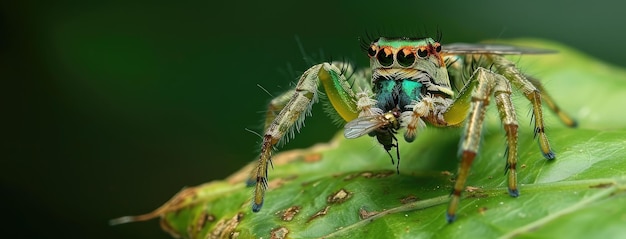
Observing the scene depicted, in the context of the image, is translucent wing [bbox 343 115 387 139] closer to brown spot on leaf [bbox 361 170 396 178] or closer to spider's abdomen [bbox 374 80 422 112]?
spider's abdomen [bbox 374 80 422 112]

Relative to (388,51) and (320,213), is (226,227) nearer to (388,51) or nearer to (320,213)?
(320,213)

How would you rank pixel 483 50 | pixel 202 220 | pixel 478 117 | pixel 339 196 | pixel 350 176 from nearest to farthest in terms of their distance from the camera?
1. pixel 478 117
2. pixel 339 196
3. pixel 350 176
4. pixel 202 220
5. pixel 483 50

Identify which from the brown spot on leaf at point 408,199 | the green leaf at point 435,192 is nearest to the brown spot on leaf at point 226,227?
the green leaf at point 435,192

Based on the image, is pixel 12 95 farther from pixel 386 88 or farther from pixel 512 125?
pixel 512 125

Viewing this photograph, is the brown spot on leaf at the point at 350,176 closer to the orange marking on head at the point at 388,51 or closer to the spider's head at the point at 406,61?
the spider's head at the point at 406,61

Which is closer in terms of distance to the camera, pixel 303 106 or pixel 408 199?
pixel 408 199

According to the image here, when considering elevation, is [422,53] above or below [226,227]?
above

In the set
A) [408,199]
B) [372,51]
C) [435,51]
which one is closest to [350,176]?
[408,199]
